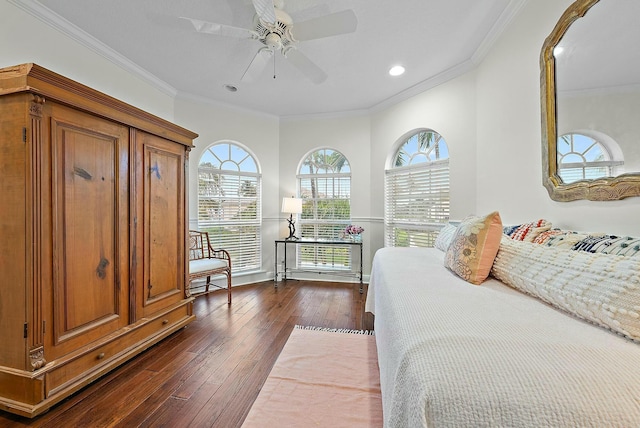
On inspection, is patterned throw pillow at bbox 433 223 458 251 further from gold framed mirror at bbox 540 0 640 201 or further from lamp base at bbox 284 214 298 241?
lamp base at bbox 284 214 298 241

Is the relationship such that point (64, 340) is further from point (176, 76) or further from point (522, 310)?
point (176, 76)

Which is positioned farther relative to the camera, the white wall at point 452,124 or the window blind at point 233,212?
the window blind at point 233,212

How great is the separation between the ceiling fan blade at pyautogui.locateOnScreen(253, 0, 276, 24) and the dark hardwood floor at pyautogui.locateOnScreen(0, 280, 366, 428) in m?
2.33

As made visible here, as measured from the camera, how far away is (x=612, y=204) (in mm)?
1241

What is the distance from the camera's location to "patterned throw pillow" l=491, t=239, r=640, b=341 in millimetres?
721

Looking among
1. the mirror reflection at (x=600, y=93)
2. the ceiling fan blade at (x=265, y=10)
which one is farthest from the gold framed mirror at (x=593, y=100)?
the ceiling fan blade at (x=265, y=10)

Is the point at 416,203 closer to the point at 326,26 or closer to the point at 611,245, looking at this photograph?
the point at 326,26

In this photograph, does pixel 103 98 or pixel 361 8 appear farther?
pixel 361 8

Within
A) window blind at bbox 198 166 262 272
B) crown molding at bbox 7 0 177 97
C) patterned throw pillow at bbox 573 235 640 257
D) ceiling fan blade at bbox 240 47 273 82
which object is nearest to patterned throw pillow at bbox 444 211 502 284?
patterned throw pillow at bbox 573 235 640 257

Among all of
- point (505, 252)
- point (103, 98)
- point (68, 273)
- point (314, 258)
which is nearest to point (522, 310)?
point (505, 252)

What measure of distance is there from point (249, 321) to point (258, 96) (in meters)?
2.81

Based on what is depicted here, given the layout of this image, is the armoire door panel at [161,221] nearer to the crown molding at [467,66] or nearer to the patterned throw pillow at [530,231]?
the patterned throw pillow at [530,231]

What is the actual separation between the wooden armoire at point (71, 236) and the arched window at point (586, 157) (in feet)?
9.12

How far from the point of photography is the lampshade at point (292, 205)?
3883 mm
